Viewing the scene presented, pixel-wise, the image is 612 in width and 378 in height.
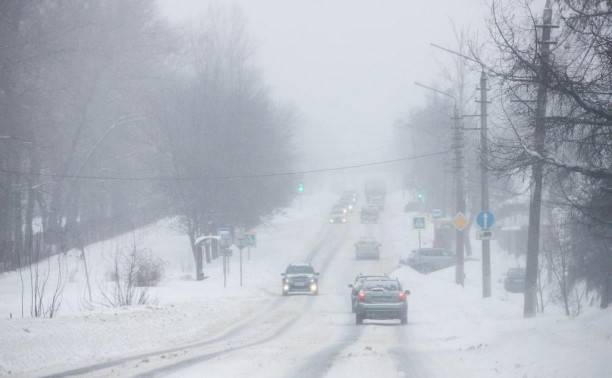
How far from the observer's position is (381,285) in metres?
24.6

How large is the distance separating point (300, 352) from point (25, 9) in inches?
1179

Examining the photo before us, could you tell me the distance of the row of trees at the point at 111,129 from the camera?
40.1 m

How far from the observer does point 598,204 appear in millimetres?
12867

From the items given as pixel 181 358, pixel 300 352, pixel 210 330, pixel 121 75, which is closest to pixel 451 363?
pixel 300 352

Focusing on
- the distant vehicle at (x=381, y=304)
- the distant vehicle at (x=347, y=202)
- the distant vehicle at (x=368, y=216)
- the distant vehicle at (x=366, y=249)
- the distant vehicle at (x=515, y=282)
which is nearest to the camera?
the distant vehicle at (x=381, y=304)

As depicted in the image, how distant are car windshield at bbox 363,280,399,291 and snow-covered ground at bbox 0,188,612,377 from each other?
1.17 meters

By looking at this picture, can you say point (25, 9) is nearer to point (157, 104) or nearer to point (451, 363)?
point (157, 104)

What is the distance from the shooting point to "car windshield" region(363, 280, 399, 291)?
24453mm

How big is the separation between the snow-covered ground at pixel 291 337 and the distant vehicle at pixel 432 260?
9.66m

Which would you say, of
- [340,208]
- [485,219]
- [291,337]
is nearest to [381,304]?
[291,337]

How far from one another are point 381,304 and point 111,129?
3007 cm

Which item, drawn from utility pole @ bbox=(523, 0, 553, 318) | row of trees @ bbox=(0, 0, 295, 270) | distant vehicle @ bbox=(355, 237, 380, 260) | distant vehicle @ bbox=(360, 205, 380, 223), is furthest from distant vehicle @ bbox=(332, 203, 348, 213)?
utility pole @ bbox=(523, 0, 553, 318)

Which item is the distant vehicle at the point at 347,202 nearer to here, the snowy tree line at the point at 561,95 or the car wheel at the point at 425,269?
the car wheel at the point at 425,269

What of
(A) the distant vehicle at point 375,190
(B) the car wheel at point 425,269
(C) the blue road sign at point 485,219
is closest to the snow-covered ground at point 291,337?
(C) the blue road sign at point 485,219
